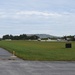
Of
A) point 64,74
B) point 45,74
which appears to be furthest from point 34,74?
point 64,74

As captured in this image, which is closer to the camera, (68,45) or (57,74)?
(57,74)

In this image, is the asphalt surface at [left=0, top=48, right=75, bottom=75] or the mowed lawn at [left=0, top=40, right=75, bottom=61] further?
the mowed lawn at [left=0, top=40, right=75, bottom=61]

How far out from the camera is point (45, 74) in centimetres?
1479

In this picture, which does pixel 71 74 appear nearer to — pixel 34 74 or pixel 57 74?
pixel 57 74

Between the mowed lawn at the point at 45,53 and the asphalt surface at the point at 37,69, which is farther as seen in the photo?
the mowed lawn at the point at 45,53

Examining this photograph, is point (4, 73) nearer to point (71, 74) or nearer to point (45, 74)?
point (45, 74)

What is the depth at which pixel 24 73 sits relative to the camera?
15227 mm

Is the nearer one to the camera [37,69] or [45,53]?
[37,69]

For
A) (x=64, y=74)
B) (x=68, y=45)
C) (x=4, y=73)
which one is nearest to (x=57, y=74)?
(x=64, y=74)

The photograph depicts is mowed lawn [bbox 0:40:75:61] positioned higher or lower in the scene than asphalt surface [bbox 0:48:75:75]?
higher

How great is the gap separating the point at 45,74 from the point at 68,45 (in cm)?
3828

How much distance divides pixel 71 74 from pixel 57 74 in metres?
0.69

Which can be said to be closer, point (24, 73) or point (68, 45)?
point (24, 73)

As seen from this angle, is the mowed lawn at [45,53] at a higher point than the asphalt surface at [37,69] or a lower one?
higher
